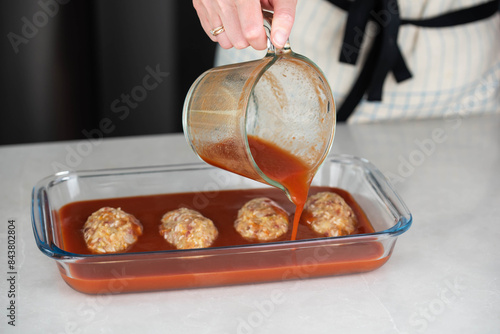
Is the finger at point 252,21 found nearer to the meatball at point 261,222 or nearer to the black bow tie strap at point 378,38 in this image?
the meatball at point 261,222

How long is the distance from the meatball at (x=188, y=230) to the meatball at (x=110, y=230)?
2.7 inches

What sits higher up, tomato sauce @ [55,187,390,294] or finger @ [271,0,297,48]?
finger @ [271,0,297,48]

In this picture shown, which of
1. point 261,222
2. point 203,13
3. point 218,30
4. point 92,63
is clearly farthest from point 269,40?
point 92,63

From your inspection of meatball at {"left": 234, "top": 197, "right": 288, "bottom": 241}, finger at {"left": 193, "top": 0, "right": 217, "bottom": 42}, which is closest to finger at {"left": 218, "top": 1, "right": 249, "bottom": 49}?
finger at {"left": 193, "top": 0, "right": 217, "bottom": 42}

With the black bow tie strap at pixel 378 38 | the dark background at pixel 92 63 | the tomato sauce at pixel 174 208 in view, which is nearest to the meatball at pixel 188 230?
the tomato sauce at pixel 174 208

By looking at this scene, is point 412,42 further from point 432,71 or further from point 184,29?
point 184,29

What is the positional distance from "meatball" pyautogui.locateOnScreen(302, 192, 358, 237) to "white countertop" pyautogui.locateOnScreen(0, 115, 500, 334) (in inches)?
4.5

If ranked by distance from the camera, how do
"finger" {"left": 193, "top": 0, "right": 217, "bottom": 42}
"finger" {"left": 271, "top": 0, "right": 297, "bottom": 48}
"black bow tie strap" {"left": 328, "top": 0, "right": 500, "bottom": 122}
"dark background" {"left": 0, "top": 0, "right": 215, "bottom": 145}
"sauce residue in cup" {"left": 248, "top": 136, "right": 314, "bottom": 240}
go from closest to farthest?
"finger" {"left": 271, "top": 0, "right": 297, "bottom": 48} < "sauce residue in cup" {"left": 248, "top": 136, "right": 314, "bottom": 240} < "finger" {"left": 193, "top": 0, "right": 217, "bottom": 42} < "black bow tie strap" {"left": 328, "top": 0, "right": 500, "bottom": 122} < "dark background" {"left": 0, "top": 0, "right": 215, "bottom": 145}

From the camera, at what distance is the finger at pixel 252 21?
1028 mm

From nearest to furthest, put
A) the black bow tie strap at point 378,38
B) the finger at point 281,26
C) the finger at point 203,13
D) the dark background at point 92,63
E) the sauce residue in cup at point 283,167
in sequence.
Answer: the finger at point 281,26
the sauce residue in cup at point 283,167
the finger at point 203,13
the black bow tie strap at point 378,38
the dark background at point 92,63

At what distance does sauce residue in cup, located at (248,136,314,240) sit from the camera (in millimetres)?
1122

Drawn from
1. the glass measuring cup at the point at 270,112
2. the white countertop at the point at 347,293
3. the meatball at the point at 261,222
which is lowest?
the white countertop at the point at 347,293

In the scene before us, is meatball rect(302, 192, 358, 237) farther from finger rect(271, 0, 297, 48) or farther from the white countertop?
finger rect(271, 0, 297, 48)

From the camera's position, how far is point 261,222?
125 cm
